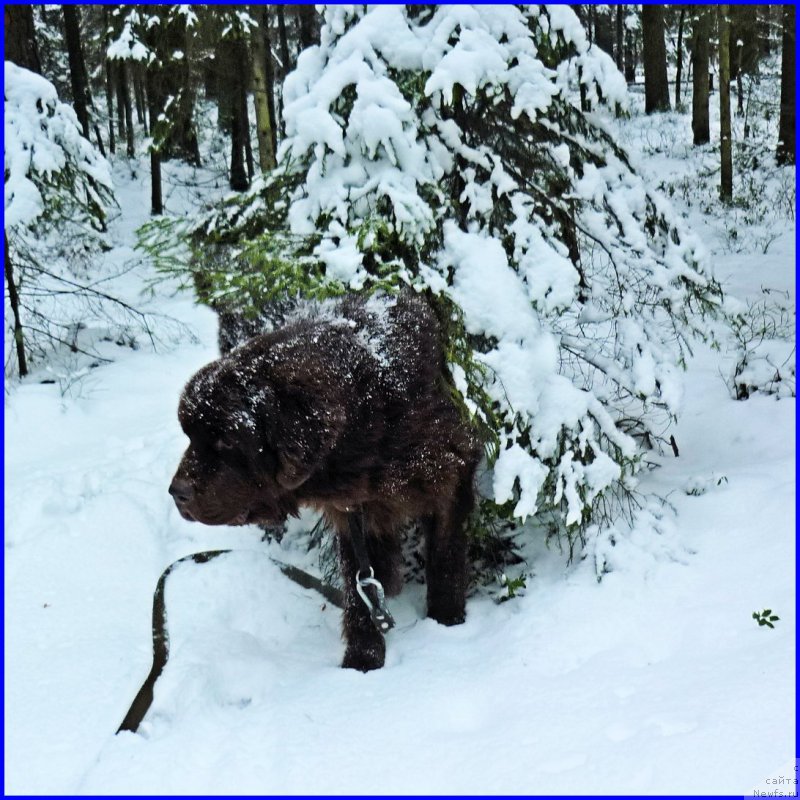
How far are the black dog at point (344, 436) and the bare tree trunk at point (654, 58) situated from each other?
53.6 ft

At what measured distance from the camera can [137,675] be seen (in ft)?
10.2

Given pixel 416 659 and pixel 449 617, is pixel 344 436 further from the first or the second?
pixel 449 617

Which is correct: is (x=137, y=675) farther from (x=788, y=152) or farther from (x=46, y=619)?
(x=788, y=152)

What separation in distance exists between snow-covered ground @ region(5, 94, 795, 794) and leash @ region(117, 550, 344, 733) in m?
0.05

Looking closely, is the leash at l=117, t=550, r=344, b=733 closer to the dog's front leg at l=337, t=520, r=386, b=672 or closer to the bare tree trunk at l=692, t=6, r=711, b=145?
the dog's front leg at l=337, t=520, r=386, b=672

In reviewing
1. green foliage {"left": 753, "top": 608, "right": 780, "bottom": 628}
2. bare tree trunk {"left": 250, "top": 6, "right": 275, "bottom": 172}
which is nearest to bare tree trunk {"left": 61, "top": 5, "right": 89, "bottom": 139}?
bare tree trunk {"left": 250, "top": 6, "right": 275, "bottom": 172}

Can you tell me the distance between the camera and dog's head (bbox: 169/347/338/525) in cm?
268

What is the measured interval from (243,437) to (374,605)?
3.85ft

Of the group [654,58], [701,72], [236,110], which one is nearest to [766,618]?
[701,72]

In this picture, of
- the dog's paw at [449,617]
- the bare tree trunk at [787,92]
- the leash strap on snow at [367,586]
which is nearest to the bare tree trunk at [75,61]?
the bare tree trunk at [787,92]

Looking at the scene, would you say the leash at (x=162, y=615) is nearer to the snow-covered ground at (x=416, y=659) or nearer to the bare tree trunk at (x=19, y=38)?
the snow-covered ground at (x=416, y=659)

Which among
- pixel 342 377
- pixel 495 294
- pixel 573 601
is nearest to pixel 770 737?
pixel 573 601

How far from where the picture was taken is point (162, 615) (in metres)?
3.52

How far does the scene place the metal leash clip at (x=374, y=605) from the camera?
10.8ft
